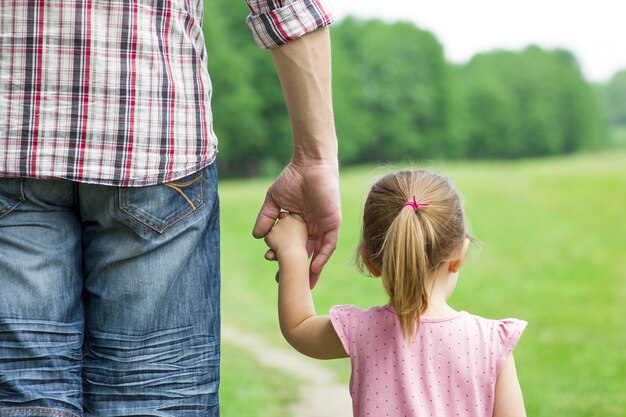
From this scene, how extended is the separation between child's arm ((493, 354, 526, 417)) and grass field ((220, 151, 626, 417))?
0.32 meters

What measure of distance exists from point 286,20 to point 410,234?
20.2 inches

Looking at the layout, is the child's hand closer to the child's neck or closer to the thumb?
the thumb

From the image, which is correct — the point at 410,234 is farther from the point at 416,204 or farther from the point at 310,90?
the point at 310,90

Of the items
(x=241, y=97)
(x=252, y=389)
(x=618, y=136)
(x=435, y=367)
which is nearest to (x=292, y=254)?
(x=435, y=367)

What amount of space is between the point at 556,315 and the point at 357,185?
12.8 m

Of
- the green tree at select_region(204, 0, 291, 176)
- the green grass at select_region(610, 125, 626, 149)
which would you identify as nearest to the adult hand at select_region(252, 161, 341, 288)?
the green tree at select_region(204, 0, 291, 176)

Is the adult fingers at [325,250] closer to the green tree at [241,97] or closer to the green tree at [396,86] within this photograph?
the green tree at [241,97]

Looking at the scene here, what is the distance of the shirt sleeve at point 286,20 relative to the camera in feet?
6.15

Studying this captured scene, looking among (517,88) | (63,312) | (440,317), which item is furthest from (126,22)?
(517,88)

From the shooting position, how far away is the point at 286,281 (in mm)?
2104

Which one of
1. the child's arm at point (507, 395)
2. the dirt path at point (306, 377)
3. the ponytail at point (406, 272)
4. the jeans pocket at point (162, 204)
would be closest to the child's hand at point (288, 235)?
the ponytail at point (406, 272)

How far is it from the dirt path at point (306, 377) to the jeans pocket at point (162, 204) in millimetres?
4134

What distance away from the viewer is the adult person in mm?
1617

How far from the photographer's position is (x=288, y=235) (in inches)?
83.8
